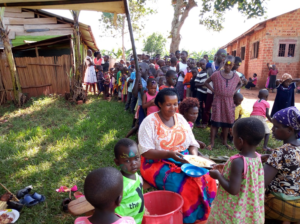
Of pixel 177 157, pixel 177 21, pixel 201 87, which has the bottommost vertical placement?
pixel 177 157

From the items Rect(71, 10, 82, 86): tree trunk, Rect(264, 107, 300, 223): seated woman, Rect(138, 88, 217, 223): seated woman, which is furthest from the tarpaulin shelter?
Rect(71, 10, 82, 86): tree trunk

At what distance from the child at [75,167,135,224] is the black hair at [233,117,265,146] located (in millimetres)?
1005

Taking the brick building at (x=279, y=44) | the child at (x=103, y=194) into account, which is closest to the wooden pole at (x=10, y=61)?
the child at (x=103, y=194)

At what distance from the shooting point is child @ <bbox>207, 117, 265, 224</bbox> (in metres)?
1.63

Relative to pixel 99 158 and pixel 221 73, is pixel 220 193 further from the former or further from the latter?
pixel 221 73

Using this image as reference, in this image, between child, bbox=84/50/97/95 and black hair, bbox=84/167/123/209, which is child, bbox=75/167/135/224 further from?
child, bbox=84/50/97/95

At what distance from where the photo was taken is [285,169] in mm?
1954

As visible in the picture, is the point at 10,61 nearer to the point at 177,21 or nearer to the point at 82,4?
the point at 82,4

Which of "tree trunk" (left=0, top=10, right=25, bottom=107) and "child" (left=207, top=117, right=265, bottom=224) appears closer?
"child" (left=207, top=117, right=265, bottom=224)

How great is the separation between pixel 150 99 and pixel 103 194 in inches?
119

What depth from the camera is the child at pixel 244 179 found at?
1.63 metres

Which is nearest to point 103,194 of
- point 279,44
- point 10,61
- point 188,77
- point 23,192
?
point 23,192

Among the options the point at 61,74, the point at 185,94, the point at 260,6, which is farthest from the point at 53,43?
the point at 260,6

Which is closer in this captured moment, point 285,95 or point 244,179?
point 244,179
